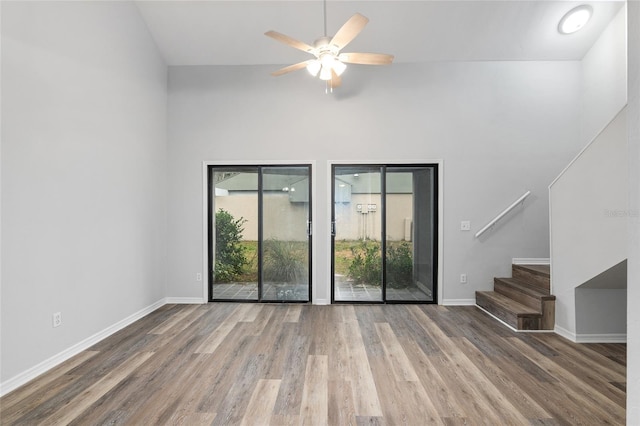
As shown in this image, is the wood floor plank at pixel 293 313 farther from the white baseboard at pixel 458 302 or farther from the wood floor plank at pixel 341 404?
the white baseboard at pixel 458 302

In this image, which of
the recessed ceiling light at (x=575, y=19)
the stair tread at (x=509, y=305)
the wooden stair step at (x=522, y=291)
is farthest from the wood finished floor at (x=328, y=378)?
the recessed ceiling light at (x=575, y=19)

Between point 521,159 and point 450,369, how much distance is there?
3231mm

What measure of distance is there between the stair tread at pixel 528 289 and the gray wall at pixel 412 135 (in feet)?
0.79

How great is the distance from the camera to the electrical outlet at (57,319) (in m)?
2.58

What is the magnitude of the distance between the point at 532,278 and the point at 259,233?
3.62 m

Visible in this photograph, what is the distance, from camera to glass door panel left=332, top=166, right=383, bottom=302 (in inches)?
174

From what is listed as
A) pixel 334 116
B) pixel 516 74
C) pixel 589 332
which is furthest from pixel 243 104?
pixel 589 332

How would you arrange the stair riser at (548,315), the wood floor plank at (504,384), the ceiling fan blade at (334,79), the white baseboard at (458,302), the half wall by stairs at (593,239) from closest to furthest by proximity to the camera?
the wood floor plank at (504,384)
the half wall by stairs at (593,239)
the ceiling fan blade at (334,79)
the stair riser at (548,315)
the white baseboard at (458,302)

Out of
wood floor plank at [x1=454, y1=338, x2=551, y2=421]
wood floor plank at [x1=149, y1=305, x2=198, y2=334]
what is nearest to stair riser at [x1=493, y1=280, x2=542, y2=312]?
wood floor plank at [x1=454, y1=338, x2=551, y2=421]

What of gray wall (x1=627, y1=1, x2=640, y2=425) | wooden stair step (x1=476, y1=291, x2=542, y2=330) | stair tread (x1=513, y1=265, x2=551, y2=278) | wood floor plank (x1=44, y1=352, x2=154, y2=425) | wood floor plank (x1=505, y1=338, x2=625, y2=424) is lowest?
wood floor plank (x1=44, y1=352, x2=154, y2=425)

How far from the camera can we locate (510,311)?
11.3 ft

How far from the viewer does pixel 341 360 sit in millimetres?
2631

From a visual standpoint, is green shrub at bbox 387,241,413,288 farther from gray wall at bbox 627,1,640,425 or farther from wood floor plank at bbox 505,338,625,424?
gray wall at bbox 627,1,640,425

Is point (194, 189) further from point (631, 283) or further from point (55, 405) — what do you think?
point (631, 283)
